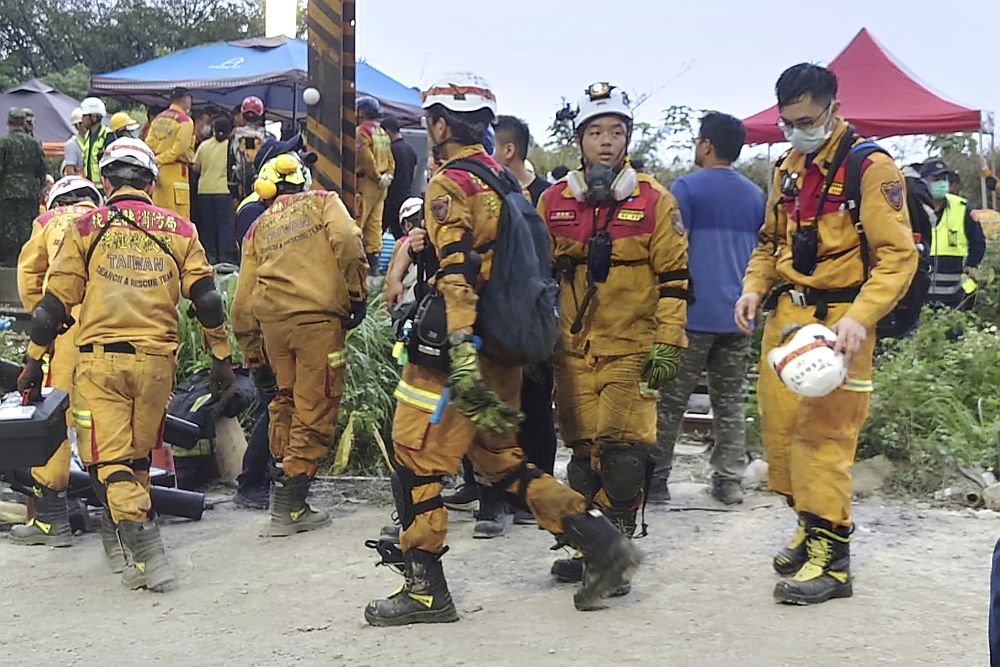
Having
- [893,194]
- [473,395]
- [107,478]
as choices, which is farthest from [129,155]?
[893,194]

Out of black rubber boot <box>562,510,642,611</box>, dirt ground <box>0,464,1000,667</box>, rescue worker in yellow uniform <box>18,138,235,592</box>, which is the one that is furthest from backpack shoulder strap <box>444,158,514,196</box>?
dirt ground <box>0,464,1000,667</box>

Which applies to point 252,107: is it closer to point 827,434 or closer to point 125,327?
point 125,327

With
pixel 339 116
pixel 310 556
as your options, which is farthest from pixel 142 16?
pixel 310 556

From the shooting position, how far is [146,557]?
551 cm

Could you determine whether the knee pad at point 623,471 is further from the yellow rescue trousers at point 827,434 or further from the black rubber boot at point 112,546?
the black rubber boot at point 112,546

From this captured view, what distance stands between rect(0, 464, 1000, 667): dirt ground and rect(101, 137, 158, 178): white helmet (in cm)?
195

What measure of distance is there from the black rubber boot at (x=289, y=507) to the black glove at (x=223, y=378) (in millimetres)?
698

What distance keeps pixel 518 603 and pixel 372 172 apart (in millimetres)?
7015

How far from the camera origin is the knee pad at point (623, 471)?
17.2 ft

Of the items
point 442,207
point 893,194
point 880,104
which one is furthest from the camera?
point 880,104

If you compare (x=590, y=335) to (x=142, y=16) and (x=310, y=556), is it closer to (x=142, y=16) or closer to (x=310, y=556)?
(x=310, y=556)

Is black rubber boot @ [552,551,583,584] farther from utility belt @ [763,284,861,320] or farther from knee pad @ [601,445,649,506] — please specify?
utility belt @ [763,284,861,320]

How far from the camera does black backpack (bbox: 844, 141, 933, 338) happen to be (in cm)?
491

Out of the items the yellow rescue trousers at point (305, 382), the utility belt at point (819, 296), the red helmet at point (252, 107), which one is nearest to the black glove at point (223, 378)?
the yellow rescue trousers at point (305, 382)
